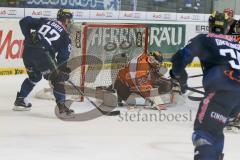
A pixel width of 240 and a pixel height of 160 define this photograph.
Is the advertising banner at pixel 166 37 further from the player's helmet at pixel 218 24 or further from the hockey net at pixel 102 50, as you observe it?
the player's helmet at pixel 218 24

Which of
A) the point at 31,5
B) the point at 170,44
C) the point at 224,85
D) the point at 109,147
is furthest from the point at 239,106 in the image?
the point at 170,44

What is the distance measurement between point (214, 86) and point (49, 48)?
3.41 m

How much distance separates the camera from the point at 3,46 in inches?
394

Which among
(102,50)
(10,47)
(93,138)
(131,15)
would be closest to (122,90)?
(102,50)

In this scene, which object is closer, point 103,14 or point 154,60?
point 154,60

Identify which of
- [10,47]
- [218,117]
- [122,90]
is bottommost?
[122,90]

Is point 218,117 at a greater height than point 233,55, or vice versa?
point 233,55

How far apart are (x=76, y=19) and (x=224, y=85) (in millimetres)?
7517

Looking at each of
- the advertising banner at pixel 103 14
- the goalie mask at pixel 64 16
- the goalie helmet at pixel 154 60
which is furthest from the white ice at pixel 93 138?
the advertising banner at pixel 103 14

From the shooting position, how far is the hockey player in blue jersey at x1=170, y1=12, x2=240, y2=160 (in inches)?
149

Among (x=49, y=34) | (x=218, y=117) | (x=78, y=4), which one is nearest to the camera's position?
(x=218, y=117)

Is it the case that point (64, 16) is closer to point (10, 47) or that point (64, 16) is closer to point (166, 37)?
point (10, 47)

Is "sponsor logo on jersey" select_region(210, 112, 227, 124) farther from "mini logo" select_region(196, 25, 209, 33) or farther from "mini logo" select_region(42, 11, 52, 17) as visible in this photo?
"mini logo" select_region(196, 25, 209, 33)

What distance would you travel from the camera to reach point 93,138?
5.88 meters
